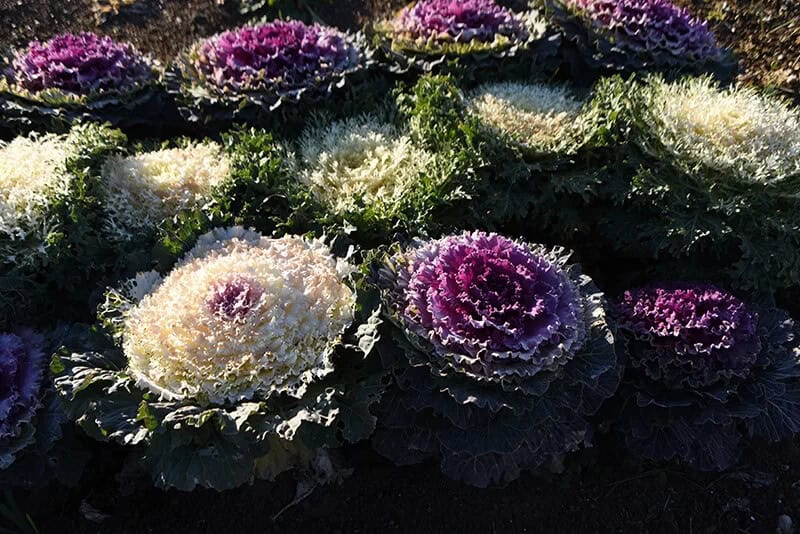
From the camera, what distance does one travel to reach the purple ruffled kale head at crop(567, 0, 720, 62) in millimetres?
4266

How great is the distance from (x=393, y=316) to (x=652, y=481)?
1605mm

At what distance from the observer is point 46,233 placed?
308 centimetres

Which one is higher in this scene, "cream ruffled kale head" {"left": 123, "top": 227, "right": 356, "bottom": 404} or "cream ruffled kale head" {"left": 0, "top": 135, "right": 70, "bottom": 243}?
"cream ruffled kale head" {"left": 0, "top": 135, "right": 70, "bottom": 243}

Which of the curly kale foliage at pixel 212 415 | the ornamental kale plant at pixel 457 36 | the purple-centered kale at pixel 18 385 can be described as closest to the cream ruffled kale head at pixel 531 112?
the ornamental kale plant at pixel 457 36

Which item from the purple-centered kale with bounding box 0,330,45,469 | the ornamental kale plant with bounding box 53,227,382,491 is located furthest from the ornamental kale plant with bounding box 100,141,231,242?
the ornamental kale plant with bounding box 53,227,382,491

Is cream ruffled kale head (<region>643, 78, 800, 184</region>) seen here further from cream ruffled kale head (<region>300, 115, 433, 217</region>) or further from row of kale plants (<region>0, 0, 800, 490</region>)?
cream ruffled kale head (<region>300, 115, 433, 217</region>)

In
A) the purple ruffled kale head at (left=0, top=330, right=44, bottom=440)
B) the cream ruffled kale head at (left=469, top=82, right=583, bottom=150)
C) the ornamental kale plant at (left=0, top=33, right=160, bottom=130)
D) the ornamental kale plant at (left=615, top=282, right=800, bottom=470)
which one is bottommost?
the ornamental kale plant at (left=615, top=282, right=800, bottom=470)

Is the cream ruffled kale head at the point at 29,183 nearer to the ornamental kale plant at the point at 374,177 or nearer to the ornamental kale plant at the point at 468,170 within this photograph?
the ornamental kale plant at the point at 374,177

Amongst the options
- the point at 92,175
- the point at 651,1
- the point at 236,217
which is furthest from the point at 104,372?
the point at 651,1

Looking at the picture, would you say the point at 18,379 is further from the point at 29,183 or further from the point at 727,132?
the point at 727,132

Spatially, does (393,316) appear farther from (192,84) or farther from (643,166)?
(192,84)

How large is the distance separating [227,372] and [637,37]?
342cm

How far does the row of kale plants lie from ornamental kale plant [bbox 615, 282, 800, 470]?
0.04 ft

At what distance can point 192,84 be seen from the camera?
400 cm
